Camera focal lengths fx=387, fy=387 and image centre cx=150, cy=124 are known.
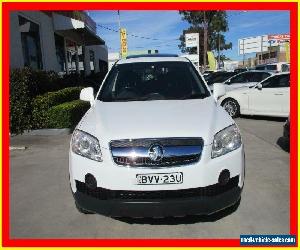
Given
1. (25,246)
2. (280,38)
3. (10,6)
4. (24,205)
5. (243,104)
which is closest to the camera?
(25,246)

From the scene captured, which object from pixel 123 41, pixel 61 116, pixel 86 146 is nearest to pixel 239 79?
pixel 61 116

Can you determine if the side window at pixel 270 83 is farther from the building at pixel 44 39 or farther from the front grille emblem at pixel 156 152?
the front grille emblem at pixel 156 152

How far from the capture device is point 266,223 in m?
4.09

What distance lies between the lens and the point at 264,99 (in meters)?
11.2

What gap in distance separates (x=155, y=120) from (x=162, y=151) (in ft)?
1.46

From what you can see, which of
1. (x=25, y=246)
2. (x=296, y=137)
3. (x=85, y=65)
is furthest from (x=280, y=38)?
(x=25, y=246)

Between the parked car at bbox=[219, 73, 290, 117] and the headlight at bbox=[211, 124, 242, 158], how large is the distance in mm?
7383

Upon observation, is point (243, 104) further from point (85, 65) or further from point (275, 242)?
point (85, 65)

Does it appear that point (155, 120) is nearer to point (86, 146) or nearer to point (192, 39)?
point (86, 146)

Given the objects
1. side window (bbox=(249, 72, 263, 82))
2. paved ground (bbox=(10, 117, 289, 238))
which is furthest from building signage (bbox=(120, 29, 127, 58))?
paved ground (bbox=(10, 117, 289, 238))

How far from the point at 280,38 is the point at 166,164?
213 ft

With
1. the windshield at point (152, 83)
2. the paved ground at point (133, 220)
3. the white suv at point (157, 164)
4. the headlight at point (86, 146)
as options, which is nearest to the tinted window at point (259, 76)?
the paved ground at point (133, 220)

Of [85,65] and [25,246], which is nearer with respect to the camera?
[25,246]

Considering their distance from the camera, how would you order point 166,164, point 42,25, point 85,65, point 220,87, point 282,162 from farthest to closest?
1. point 85,65
2. point 42,25
3. point 282,162
4. point 220,87
5. point 166,164
